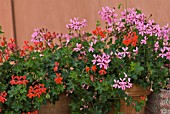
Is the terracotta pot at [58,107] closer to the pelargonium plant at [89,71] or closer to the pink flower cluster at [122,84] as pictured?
the pelargonium plant at [89,71]

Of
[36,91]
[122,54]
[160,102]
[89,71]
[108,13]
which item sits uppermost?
[108,13]

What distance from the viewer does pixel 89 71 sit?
2.56 metres

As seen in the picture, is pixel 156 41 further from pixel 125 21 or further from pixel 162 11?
pixel 162 11

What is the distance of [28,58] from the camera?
8.77ft

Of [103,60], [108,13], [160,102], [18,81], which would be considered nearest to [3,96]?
[18,81]

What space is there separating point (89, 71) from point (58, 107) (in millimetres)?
373

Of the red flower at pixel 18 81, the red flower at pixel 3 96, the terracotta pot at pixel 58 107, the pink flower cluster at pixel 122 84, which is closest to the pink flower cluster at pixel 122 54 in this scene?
the pink flower cluster at pixel 122 84

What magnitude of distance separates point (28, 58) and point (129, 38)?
2.45 feet

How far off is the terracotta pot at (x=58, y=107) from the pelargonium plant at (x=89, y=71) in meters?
0.07

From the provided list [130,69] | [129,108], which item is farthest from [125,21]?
[129,108]

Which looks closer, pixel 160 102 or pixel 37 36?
pixel 160 102

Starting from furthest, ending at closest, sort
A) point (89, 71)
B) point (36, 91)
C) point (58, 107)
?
point (58, 107)
point (89, 71)
point (36, 91)

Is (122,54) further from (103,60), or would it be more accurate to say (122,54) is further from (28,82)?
(28,82)

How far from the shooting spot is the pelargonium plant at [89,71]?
98.0 inches
